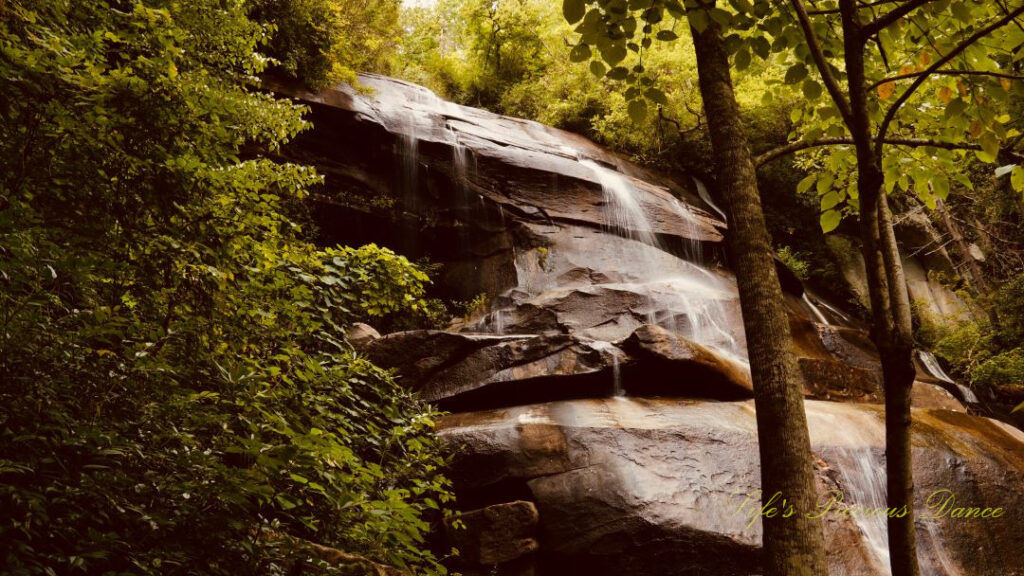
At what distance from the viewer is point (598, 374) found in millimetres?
8359

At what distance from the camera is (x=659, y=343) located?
334 inches

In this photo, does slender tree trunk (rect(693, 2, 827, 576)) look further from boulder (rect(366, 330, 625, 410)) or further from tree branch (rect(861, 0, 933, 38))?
boulder (rect(366, 330, 625, 410))

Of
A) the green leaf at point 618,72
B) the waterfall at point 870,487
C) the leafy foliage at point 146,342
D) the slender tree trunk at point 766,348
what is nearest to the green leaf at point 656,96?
the green leaf at point 618,72

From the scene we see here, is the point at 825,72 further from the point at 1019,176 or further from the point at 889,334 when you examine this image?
the point at 1019,176

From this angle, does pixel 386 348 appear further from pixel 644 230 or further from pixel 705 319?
pixel 644 230

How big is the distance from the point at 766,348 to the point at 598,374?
19.6 feet

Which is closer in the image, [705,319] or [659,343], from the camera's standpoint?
[659,343]

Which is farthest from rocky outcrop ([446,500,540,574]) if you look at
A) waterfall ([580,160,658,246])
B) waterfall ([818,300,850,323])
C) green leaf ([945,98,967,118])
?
waterfall ([818,300,850,323])

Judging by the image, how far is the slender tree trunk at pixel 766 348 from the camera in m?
2.21

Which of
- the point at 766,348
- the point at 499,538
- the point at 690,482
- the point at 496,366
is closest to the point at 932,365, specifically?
the point at 690,482

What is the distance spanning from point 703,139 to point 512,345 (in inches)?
444

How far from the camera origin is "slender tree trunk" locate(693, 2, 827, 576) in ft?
7.23

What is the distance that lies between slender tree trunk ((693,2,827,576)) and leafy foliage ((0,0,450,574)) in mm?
1964

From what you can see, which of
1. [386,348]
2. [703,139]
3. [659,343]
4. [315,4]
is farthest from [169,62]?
[703,139]
